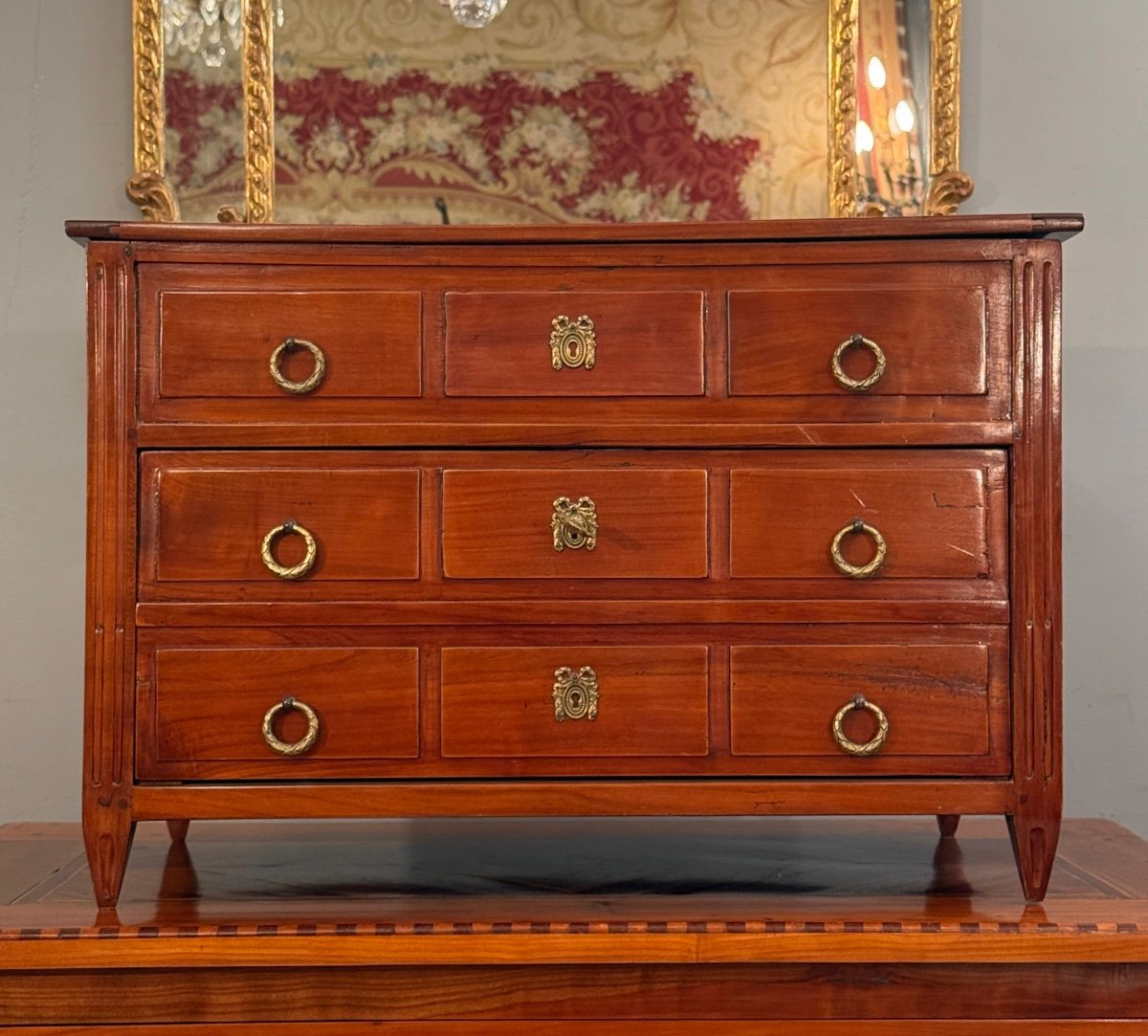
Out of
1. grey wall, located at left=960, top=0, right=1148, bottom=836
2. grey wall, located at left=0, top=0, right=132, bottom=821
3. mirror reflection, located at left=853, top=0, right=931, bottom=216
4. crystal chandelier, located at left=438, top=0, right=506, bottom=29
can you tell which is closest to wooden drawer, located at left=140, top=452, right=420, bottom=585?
grey wall, located at left=0, top=0, right=132, bottom=821

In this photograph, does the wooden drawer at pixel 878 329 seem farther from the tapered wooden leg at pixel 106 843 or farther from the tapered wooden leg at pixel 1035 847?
the tapered wooden leg at pixel 106 843

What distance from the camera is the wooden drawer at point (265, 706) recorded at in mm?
1734

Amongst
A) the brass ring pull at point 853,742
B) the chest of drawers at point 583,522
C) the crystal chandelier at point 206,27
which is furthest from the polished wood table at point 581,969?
the crystal chandelier at point 206,27

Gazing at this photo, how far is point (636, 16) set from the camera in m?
2.40

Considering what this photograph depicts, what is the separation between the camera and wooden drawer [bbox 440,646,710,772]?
175 centimetres

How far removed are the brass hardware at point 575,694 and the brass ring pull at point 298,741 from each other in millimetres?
345

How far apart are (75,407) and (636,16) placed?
136 centimetres

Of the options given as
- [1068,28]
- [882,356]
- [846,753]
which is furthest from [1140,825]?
[1068,28]

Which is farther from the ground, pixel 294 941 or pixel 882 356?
pixel 882 356

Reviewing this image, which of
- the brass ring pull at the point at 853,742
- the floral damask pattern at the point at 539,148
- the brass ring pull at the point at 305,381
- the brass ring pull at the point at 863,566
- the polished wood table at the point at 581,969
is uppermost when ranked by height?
the floral damask pattern at the point at 539,148

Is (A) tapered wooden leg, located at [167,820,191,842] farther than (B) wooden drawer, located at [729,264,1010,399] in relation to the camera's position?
Yes

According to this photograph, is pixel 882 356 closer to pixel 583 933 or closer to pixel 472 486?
pixel 472 486

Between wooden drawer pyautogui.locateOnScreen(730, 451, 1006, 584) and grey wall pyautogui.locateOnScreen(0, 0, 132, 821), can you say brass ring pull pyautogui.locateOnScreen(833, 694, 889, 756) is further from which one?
grey wall pyautogui.locateOnScreen(0, 0, 132, 821)

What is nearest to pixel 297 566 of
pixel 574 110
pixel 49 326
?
pixel 49 326
